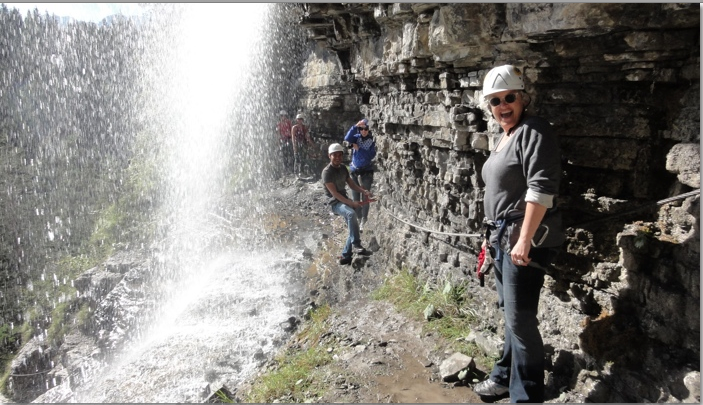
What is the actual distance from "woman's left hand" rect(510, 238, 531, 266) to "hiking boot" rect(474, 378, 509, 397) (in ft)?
3.70

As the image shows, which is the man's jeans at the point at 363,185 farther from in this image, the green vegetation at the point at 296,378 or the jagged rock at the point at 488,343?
the jagged rock at the point at 488,343

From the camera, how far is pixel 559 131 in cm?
326

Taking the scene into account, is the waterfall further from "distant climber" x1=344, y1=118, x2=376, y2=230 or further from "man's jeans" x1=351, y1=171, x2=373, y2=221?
"distant climber" x1=344, y1=118, x2=376, y2=230

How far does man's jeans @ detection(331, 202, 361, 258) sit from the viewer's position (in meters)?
7.12

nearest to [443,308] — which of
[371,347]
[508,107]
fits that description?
[371,347]

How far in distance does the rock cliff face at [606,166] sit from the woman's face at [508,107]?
576 mm

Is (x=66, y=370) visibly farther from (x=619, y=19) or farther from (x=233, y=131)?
(x=619, y=19)

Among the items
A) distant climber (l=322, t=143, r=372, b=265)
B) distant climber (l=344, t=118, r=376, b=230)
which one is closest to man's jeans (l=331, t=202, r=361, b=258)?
distant climber (l=322, t=143, r=372, b=265)

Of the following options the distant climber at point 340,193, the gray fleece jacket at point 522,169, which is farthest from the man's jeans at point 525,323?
the distant climber at point 340,193

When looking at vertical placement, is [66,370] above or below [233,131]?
below

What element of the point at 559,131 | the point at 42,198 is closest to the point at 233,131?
the point at 42,198

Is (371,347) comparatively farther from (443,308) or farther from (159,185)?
(159,185)

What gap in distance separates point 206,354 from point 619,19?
6360 mm

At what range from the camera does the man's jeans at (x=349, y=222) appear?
7.12 metres
